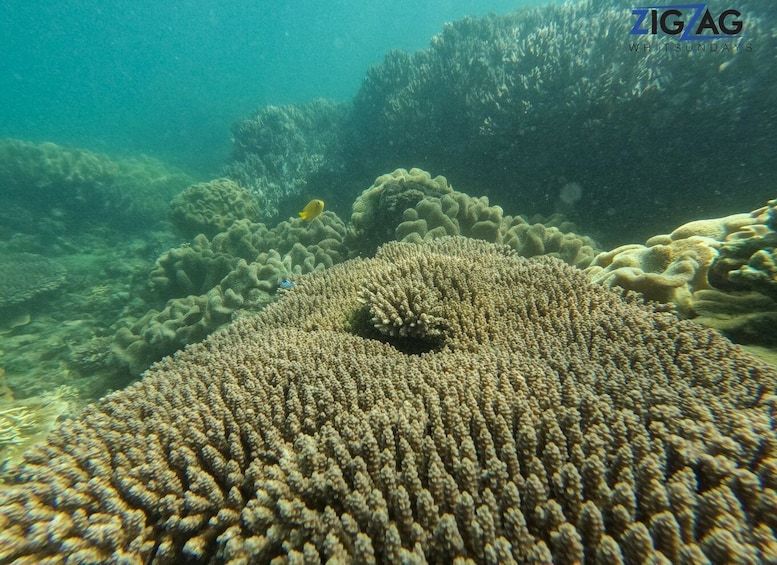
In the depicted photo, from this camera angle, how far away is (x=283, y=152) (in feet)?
48.3

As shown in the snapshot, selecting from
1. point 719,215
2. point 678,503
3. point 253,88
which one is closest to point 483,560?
point 678,503

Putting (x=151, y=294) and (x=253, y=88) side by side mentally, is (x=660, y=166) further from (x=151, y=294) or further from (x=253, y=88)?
(x=253, y=88)

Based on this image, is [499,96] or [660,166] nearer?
[660,166]

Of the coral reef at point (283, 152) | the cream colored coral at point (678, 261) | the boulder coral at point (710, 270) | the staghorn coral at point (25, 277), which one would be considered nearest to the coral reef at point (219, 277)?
the coral reef at point (283, 152)

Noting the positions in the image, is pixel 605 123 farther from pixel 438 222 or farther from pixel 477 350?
pixel 477 350

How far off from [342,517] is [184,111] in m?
48.0

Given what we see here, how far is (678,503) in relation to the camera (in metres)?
1.54

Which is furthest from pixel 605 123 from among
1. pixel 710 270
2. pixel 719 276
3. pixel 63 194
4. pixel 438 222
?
pixel 63 194

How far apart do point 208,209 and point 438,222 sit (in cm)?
737

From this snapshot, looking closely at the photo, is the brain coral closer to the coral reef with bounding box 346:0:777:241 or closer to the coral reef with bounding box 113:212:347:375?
the coral reef with bounding box 113:212:347:375

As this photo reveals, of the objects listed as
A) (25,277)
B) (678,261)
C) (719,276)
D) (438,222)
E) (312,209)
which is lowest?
(719,276)

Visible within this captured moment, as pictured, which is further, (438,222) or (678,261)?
(438,222)

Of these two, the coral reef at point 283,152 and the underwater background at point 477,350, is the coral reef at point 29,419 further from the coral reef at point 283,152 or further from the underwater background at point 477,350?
the coral reef at point 283,152

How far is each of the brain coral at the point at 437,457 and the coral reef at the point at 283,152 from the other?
33.7 feet
